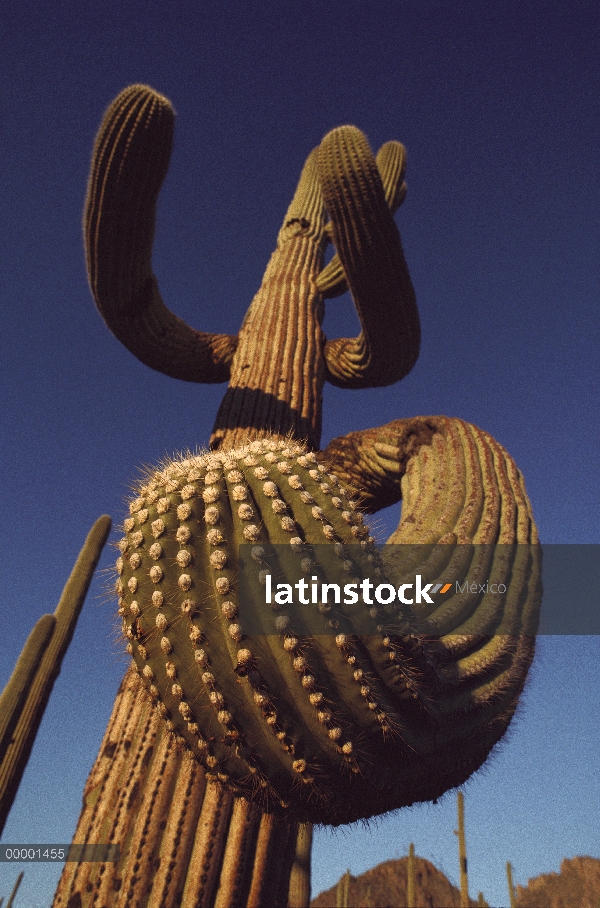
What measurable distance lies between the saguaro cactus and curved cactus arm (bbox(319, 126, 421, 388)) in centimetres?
1

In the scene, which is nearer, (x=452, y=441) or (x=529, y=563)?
(x=529, y=563)

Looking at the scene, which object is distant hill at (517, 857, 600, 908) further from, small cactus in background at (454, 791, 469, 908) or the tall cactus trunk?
the tall cactus trunk

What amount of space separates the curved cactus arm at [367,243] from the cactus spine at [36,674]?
14.8 feet

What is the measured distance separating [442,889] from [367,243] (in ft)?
144

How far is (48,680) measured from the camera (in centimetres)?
631

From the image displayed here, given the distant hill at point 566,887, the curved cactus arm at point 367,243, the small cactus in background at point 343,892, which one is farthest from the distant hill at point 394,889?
the curved cactus arm at point 367,243

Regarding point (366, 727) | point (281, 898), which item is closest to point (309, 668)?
point (366, 727)

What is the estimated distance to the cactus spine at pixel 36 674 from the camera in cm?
577

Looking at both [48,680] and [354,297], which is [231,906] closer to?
[354,297]

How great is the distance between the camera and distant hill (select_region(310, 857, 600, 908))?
107 feet

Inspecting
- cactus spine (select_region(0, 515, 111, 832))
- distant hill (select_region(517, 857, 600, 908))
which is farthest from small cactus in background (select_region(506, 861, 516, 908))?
→ cactus spine (select_region(0, 515, 111, 832))

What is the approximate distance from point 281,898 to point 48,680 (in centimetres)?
473

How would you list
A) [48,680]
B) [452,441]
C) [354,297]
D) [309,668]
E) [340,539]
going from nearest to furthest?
1. [309,668]
2. [340,539]
3. [452,441]
4. [354,297]
5. [48,680]

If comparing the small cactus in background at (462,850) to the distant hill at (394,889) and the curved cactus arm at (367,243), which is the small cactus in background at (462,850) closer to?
the distant hill at (394,889)
